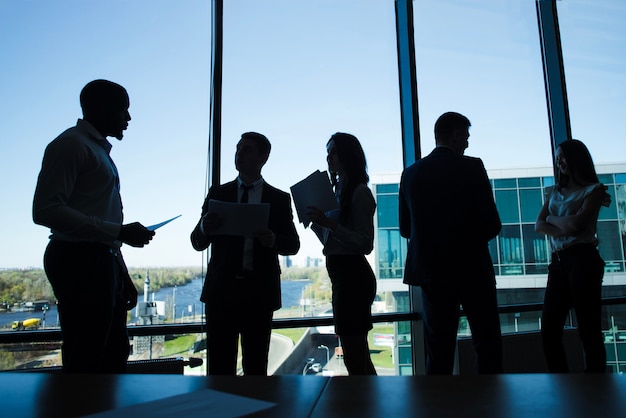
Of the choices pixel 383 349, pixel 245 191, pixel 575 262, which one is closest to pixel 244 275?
pixel 245 191

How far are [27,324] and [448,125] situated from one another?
7.84 feet

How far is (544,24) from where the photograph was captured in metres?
4.08

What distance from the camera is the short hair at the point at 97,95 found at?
1634 millimetres

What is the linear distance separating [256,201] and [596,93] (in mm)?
3647

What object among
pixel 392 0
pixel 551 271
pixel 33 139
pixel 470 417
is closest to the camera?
pixel 470 417

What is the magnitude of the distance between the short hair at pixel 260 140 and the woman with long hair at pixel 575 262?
164cm

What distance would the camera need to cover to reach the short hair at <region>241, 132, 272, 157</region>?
7.20 ft

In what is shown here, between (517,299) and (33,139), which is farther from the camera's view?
(517,299)

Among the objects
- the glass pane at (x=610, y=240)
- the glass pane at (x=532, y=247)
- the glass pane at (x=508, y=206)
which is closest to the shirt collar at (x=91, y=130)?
the glass pane at (x=508, y=206)

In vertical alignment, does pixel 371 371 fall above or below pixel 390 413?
below

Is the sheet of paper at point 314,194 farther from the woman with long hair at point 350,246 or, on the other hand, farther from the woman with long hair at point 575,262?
the woman with long hair at point 575,262

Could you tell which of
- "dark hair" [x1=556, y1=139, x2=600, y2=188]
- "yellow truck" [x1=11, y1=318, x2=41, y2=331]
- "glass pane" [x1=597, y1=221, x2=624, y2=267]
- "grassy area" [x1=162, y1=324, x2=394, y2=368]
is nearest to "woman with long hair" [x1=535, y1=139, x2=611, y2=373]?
"dark hair" [x1=556, y1=139, x2=600, y2=188]

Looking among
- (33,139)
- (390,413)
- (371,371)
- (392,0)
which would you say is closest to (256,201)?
(371,371)

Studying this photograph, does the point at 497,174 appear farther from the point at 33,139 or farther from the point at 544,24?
the point at 33,139
